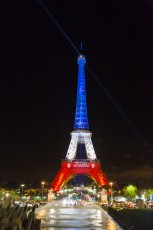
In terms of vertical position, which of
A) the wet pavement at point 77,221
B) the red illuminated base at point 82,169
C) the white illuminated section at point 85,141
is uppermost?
the white illuminated section at point 85,141

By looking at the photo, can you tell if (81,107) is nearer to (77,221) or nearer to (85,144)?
(85,144)

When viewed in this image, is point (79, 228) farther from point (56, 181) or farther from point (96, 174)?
point (96, 174)

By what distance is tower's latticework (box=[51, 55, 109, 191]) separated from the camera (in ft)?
295

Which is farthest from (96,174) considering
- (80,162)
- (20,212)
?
(20,212)

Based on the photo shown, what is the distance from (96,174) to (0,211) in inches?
3091

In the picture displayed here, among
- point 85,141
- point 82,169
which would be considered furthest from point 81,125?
point 82,169

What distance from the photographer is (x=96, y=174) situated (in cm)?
8981

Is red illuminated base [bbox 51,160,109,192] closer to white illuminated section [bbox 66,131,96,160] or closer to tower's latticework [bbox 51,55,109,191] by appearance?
tower's latticework [bbox 51,55,109,191]

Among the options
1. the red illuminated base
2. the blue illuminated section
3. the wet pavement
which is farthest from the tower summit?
the wet pavement

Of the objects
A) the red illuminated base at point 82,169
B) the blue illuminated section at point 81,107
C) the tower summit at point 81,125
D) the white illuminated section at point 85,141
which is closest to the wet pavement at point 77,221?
the red illuminated base at point 82,169

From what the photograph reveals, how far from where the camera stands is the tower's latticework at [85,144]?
9000 cm

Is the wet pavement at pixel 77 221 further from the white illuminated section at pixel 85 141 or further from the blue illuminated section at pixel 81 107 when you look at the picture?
the blue illuminated section at pixel 81 107

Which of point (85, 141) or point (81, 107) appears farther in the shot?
point (85, 141)

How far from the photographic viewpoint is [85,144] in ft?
311
